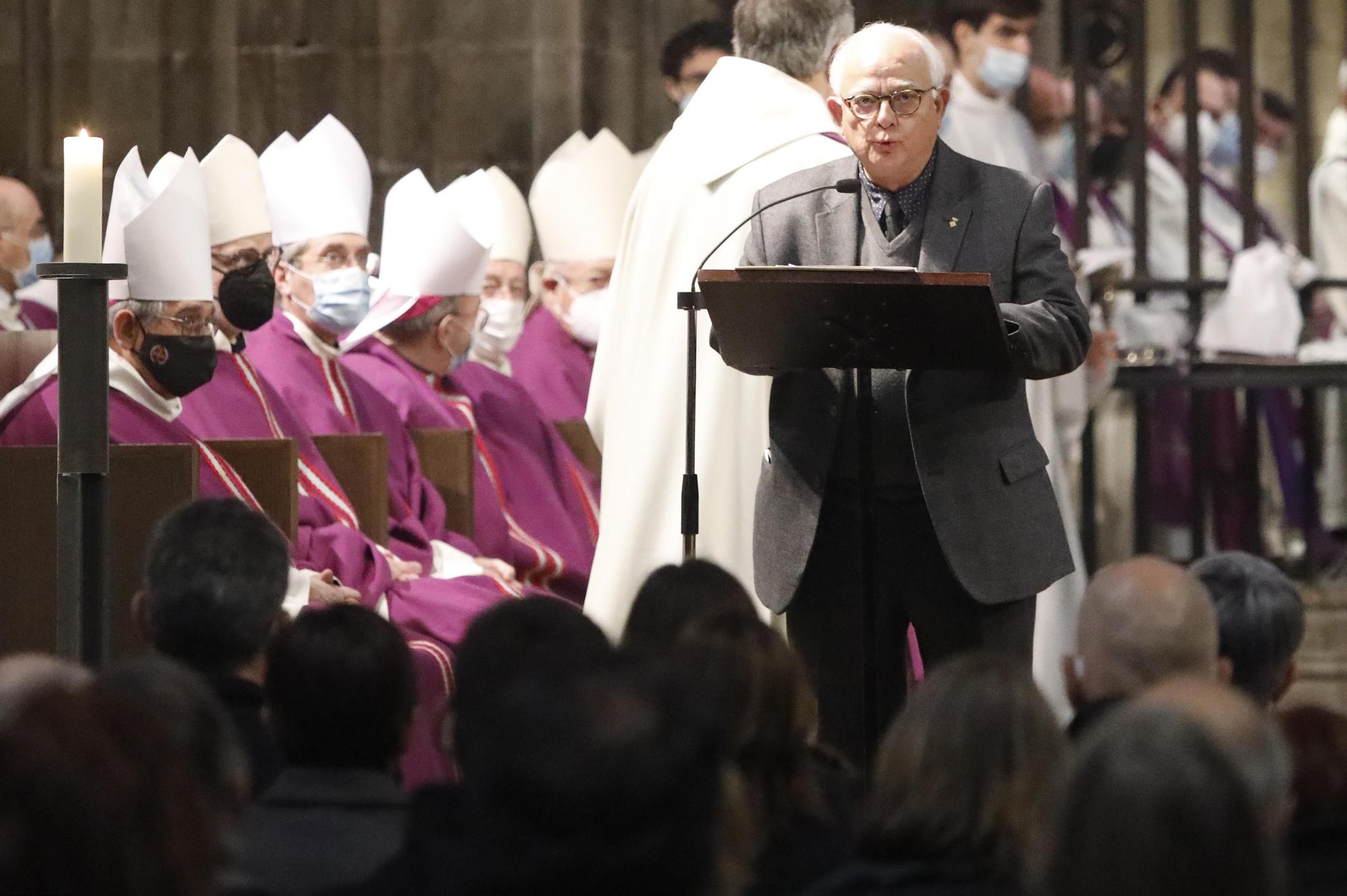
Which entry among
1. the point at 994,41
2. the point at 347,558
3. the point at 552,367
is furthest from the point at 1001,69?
the point at 347,558

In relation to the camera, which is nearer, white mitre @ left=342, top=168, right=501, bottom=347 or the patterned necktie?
the patterned necktie

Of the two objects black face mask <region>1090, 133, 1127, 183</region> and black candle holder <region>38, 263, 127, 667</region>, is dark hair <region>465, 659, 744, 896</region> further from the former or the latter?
black face mask <region>1090, 133, 1127, 183</region>

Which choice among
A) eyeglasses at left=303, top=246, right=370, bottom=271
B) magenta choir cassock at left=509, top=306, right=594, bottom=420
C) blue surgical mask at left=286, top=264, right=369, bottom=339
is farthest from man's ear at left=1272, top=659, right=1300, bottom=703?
magenta choir cassock at left=509, top=306, right=594, bottom=420

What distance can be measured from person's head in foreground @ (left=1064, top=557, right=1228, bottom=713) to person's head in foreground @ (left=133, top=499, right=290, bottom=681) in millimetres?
1370

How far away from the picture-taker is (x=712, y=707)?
2373mm

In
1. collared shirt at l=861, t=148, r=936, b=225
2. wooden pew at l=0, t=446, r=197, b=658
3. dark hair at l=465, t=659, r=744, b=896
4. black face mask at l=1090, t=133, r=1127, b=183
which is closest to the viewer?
dark hair at l=465, t=659, r=744, b=896

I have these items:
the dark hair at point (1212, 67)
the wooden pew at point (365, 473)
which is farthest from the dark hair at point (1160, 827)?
the dark hair at point (1212, 67)

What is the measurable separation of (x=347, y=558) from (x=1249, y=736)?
12.5ft

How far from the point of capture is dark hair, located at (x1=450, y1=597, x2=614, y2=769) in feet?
8.87

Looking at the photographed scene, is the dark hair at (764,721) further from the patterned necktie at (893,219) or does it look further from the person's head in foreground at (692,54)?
the person's head in foreground at (692,54)

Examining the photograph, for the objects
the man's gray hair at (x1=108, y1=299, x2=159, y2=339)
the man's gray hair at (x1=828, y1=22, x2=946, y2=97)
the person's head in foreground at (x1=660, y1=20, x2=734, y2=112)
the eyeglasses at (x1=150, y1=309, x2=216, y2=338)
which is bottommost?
the eyeglasses at (x1=150, y1=309, x2=216, y2=338)

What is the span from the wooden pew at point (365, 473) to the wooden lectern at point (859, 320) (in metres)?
2.36

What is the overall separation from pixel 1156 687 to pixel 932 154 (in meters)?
1.76

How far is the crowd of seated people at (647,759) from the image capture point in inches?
82.7
